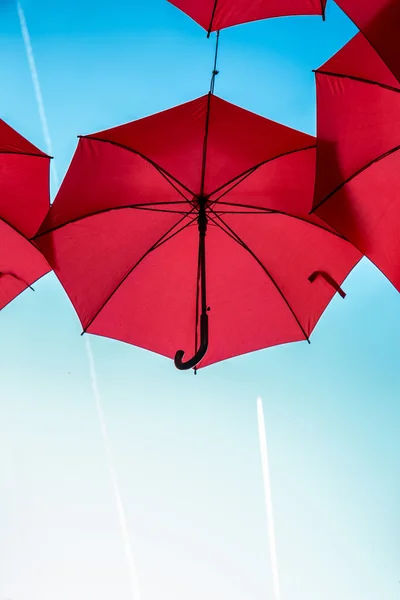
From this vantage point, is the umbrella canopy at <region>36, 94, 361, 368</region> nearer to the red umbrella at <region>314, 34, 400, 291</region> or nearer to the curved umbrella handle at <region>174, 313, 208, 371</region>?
the curved umbrella handle at <region>174, 313, 208, 371</region>

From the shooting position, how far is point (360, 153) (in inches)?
196

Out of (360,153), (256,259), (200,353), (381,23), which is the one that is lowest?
(200,353)

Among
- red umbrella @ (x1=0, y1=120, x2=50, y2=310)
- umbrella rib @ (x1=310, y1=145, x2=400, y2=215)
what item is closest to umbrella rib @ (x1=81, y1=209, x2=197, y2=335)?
red umbrella @ (x1=0, y1=120, x2=50, y2=310)

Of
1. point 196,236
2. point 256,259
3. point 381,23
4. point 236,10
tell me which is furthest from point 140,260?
point 381,23

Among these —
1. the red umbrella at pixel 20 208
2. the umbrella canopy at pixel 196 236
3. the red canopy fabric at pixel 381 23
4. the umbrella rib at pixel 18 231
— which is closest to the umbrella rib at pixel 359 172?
the umbrella canopy at pixel 196 236

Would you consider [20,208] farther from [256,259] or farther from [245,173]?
[256,259]

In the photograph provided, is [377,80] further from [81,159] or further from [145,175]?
[81,159]

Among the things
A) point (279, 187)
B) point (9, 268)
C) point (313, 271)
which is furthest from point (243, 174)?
point (9, 268)

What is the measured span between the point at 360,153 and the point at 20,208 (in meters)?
3.04

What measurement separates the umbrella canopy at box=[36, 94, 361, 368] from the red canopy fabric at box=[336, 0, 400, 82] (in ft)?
3.73

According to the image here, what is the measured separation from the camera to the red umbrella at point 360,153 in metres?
4.83

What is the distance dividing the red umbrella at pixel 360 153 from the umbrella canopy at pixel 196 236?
→ 35 cm

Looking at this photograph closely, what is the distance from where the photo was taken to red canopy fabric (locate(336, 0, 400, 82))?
4070mm

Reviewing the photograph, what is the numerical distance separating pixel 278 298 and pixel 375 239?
124 centimetres
